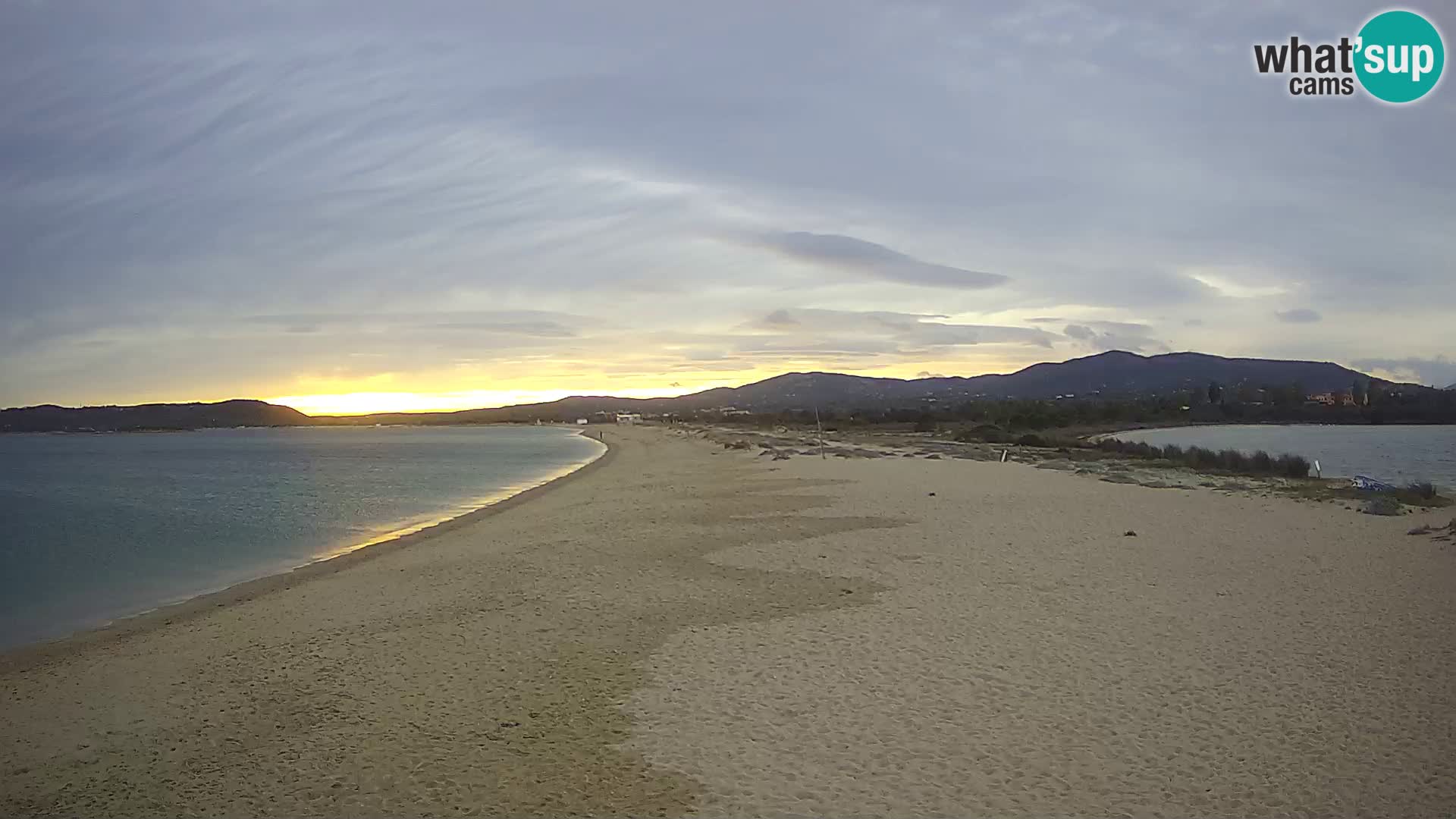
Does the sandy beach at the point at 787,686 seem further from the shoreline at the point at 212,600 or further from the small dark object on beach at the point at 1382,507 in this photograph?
the small dark object on beach at the point at 1382,507

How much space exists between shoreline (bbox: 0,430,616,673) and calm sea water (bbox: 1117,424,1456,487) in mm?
26769

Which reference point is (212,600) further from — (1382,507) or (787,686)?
(1382,507)

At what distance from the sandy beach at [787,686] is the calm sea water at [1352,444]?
866 inches

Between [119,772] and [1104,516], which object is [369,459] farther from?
[119,772]

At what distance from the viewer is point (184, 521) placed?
22.4 m

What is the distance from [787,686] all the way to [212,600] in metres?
9.19

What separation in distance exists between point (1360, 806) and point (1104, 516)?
37.2 ft

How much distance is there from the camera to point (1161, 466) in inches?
1113

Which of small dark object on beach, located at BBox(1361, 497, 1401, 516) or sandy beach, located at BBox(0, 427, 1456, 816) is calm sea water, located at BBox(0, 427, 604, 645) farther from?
small dark object on beach, located at BBox(1361, 497, 1401, 516)

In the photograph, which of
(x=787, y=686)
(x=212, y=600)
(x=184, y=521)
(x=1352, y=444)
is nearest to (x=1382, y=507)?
(x=787, y=686)

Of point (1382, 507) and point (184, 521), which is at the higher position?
point (1382, 507)

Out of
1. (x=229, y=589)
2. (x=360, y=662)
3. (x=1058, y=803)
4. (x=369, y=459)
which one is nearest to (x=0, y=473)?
(x=369, y=459)

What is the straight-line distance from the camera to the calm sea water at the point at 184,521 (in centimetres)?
1315

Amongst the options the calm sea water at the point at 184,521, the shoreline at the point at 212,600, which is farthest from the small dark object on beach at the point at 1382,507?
the calm sea water at the point at 184,521
